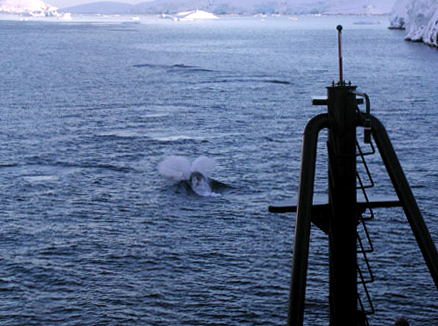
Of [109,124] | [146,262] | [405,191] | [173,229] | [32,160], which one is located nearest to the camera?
[405,191]

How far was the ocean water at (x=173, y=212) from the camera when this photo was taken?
20.8m

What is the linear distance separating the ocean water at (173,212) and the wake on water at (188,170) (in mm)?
505

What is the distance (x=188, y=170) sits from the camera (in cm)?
3362

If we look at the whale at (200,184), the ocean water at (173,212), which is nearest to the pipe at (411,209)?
the ocean water at (173,212)

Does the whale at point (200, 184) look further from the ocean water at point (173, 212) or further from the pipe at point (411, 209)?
the pipe at point (411, 209)

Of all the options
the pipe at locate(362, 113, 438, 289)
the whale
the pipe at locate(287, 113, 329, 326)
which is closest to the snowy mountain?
the whale

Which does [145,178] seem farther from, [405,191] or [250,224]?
[405,191]

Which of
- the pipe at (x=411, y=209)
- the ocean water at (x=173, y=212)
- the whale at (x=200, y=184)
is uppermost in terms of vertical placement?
the pipe at (x=411, y=209)

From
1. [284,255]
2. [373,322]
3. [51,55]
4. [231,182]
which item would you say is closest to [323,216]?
[373,322]

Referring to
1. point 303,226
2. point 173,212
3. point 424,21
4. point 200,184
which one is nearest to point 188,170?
point 200,184

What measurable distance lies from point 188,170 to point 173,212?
16.6ft

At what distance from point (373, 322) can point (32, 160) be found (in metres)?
23.5

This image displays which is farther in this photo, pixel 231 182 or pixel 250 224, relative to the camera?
pixel 231 182

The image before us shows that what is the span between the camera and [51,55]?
124m
